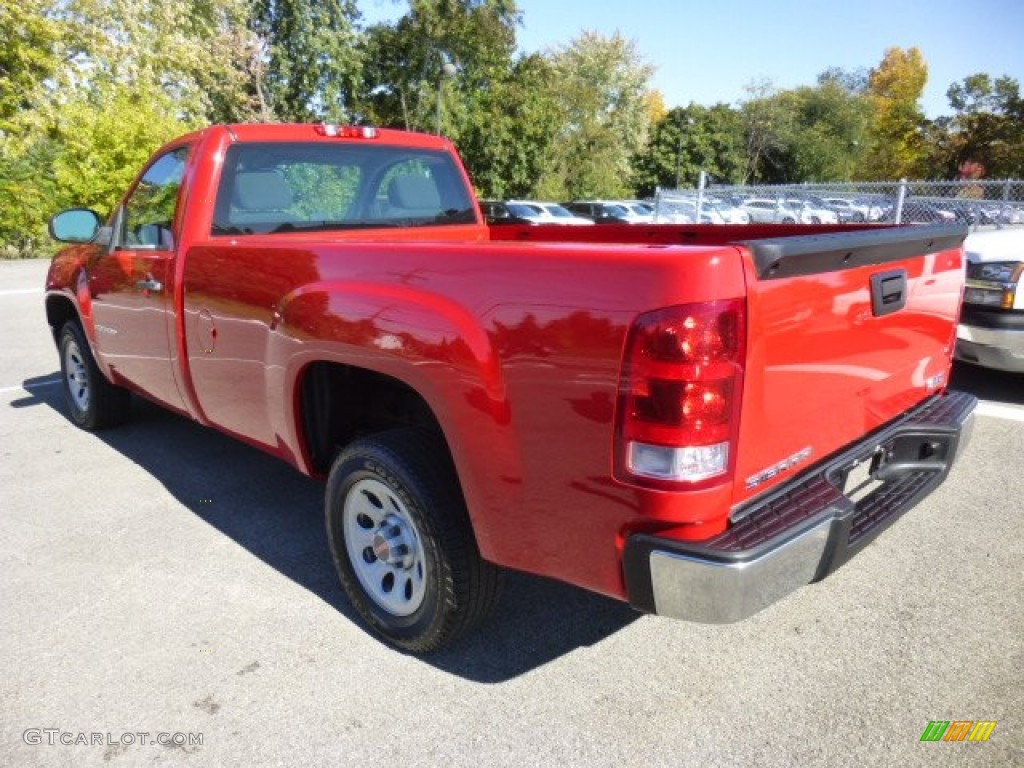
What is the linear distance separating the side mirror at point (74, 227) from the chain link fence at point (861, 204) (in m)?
6.59

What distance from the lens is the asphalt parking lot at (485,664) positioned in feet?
7.22

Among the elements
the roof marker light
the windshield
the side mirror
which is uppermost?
the roof marker light

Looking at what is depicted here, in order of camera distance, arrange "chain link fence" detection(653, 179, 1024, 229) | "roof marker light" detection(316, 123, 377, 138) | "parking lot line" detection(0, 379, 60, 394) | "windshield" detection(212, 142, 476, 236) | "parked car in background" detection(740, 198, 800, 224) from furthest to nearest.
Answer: "parked car in background" detection(740, 198, 800, 224) < "chain link fence" detection(653, 179, 1024, 229) < "parking lot line" detection(0, 379, 60, 394) < "roof marker light" detection(316, 123, 377, 138) < "windshield" detection(212, 142, 476, 236)

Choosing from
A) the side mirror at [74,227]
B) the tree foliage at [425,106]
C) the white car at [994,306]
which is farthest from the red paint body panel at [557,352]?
the tree foliage at [425,106]

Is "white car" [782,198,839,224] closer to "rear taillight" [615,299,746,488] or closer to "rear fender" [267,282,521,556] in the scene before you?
"rear fender" [267,282,521,556]

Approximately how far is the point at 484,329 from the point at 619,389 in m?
0.45

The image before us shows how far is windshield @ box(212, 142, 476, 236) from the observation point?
357 centimetres

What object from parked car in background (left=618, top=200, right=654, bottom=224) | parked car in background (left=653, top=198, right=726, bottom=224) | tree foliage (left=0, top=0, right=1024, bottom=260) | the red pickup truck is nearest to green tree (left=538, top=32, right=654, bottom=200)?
tree foliage (left=0, top=0, right=1024, bottom=260)

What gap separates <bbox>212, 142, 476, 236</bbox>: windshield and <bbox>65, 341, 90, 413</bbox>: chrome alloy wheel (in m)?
2.37

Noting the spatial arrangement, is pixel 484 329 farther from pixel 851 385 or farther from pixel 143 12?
pixel 143 12

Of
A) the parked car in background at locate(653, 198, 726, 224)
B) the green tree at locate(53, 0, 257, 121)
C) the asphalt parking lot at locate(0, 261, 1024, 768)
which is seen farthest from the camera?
the green tree at locate(53, 0, 257, 121)

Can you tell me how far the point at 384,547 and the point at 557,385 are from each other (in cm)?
110

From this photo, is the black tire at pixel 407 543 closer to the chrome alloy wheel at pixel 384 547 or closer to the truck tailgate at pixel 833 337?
the chrome alloy wheel at pixel 384 547

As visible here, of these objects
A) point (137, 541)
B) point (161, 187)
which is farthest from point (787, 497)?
point (161, 187)
